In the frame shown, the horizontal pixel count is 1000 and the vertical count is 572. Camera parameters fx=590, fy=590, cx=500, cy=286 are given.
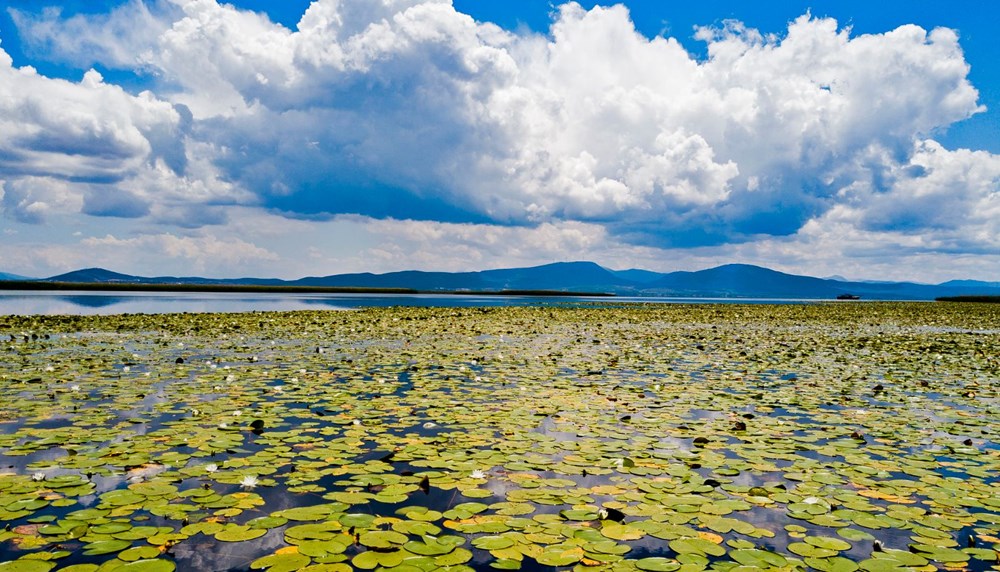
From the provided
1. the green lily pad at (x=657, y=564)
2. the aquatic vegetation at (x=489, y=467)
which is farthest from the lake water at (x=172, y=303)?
the green lily pad at (x=657, y=564)

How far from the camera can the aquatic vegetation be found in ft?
15.4

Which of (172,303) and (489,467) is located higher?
(489,467)

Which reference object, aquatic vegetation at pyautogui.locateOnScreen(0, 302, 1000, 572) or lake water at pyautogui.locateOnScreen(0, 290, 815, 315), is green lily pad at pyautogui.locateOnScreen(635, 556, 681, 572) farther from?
lake water at pyautogui.locateOnScreen(0, 290, 815, 315)

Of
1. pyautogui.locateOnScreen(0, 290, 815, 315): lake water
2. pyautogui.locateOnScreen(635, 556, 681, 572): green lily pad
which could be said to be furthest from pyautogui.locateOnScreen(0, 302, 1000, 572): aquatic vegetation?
pyautogui.locateOnScreen(0, 290, 815, 315): lake water

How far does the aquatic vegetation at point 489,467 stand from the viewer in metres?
4.69

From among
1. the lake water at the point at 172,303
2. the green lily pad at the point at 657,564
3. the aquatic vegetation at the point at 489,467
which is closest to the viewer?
the green lily pad at the point at 657,564

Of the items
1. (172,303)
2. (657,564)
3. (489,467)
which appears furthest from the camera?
(172,303)

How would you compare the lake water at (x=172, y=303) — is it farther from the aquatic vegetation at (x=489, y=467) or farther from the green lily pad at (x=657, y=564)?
the green lily pad at (x=657, y=564)

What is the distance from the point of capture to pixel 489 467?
6867mm

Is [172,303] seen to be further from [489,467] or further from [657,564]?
[657,564]

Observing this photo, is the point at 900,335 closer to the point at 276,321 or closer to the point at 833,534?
the point at 833,534

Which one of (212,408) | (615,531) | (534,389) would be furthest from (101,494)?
(534,389)

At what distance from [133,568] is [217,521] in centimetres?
92

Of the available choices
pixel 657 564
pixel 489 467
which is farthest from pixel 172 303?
pixel 657 564
